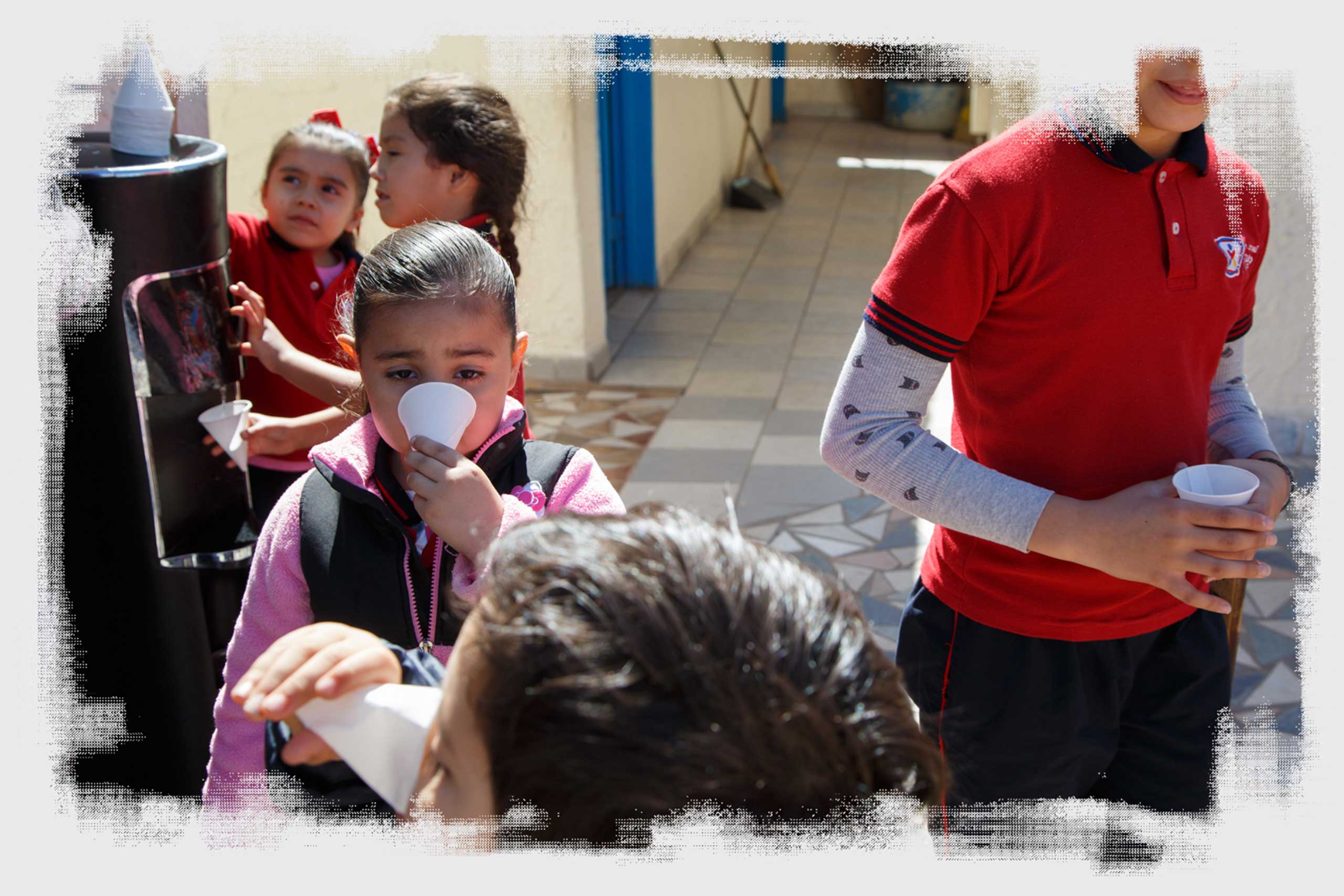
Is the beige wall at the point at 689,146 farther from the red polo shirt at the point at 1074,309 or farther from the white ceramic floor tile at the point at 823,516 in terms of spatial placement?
the red polo shirt at the point at 1074,309

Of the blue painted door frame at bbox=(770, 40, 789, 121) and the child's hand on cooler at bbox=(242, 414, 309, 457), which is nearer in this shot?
the child's hand on cooler at bbox=(242, 414, 309, 457)

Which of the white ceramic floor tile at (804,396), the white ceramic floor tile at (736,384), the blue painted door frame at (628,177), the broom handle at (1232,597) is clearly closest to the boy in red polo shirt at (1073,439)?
the broom handle at (1232,597)

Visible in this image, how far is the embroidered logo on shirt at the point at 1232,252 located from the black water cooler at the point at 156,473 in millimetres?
1609

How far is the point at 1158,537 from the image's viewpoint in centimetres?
152

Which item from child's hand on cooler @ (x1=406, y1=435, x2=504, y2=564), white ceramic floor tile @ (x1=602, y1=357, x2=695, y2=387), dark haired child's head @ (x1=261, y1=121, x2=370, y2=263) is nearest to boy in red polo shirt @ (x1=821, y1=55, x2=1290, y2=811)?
child's hand on cooler @ (x1=406, y1=435, x2=504, y2=564)

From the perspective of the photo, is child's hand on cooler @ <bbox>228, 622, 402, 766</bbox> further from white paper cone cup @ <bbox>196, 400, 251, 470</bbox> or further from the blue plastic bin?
the blue plastic bin

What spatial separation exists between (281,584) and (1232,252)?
4.69 feet

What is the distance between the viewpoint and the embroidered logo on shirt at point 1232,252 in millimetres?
1676

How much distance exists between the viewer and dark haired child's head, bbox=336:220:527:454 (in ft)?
5.24

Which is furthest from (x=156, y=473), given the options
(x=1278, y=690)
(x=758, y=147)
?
(x=758, y=147)

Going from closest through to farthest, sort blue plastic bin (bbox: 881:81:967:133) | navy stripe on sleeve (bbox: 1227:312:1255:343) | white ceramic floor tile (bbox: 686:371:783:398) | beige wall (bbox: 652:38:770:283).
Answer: navy stripe on sleeve (bbox: 1227:312:1255:343) < white ceramic floor tile (bbox: 686:371:783:398) < beige wall (bbox: 652:38:770:283) < blue plastic bin (bbox: 881:81:967:133)

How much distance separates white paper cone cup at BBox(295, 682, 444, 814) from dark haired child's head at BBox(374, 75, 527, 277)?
168 centimetres

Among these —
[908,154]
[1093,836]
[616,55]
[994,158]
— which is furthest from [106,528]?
[908,154]

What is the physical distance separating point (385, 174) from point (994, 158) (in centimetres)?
145
